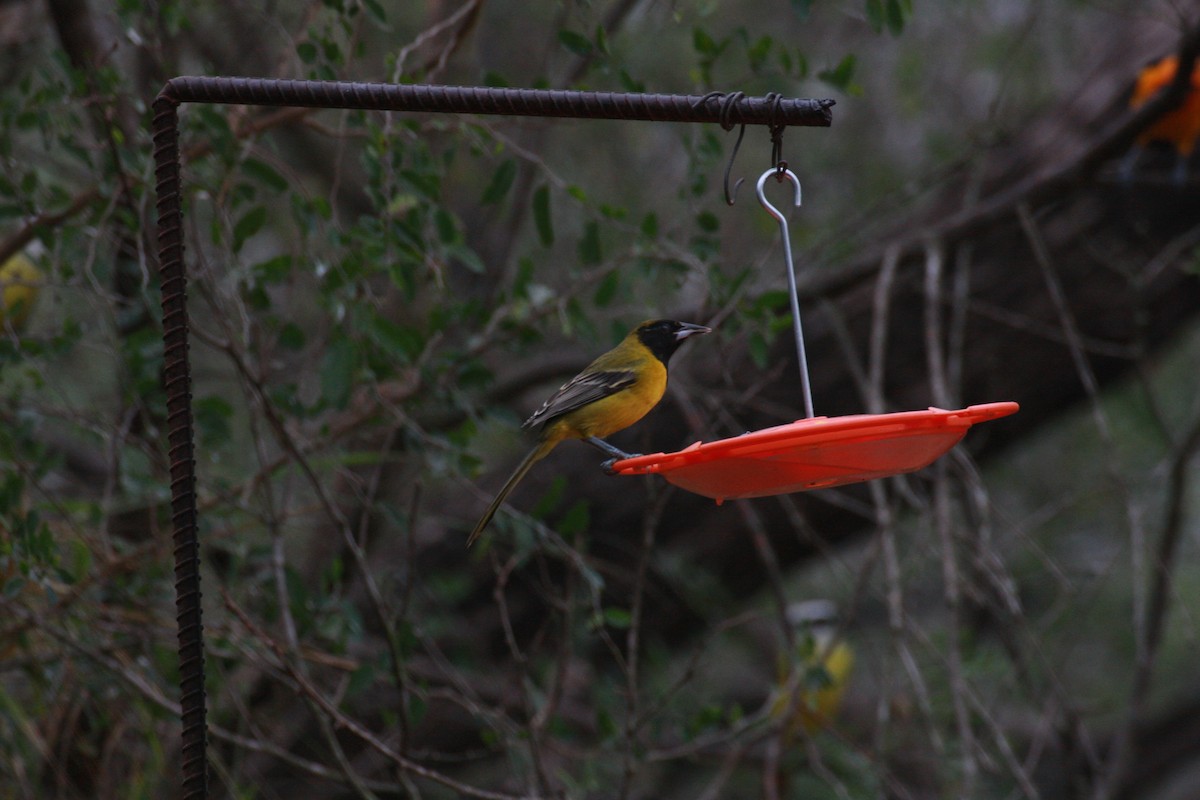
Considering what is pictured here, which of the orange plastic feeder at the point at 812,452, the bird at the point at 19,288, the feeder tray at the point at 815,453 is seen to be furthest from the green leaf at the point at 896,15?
the bird at the point at 19,288

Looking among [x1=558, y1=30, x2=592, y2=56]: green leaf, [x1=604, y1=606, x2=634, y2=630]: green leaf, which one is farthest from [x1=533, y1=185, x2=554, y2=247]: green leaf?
[x1=604, y1=606, x2=634, y2=630]: green leaf

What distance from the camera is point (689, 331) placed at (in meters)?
3.26

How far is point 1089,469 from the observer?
27.5 feet

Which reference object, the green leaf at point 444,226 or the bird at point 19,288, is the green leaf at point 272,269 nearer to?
the green leaf at point 444,226

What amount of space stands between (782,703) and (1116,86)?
3299 millimetres

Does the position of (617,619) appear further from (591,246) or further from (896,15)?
(896,15)

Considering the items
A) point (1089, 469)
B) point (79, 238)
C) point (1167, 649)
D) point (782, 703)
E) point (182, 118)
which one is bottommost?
point (1167, 649)

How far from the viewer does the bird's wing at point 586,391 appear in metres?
3.40

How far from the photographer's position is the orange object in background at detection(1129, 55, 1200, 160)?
17.6 ft

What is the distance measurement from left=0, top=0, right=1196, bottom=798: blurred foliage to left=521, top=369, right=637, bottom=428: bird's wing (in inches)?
20.8

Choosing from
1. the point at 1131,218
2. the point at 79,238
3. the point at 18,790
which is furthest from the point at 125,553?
the point at 1131,218

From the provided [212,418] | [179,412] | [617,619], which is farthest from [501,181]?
[179,412]

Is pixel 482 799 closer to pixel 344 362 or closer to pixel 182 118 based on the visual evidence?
pixel 344 362

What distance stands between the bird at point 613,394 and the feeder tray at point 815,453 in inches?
38.6
